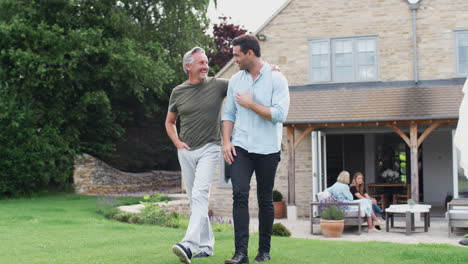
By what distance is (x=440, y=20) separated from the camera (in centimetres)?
1633

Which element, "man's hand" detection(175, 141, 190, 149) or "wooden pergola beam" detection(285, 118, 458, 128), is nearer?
"man's hand" detection(175, 141, 190, 149)

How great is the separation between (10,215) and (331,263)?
887 centimetres

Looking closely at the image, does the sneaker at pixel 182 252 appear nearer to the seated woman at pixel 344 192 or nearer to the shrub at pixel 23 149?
the seated woman at pixel 344 192

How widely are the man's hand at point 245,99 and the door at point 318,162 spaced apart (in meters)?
10.6

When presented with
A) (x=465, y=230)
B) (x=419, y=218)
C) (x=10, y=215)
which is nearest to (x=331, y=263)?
(x=465, y=230)

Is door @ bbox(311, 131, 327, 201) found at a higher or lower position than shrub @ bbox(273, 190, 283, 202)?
higher

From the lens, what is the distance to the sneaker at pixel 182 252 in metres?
5.12

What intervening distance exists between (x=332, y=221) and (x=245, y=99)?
7235mm

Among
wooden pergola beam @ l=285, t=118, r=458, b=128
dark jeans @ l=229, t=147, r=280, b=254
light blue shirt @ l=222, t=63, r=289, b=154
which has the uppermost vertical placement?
wooden pergola beam @ l=285, t=118, r=458, b=128

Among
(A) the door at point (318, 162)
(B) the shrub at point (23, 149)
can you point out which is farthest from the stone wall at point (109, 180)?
(A) the door at point (318, 162)

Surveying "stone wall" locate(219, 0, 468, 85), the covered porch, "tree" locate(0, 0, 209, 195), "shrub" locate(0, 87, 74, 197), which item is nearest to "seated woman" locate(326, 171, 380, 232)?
the covered porch

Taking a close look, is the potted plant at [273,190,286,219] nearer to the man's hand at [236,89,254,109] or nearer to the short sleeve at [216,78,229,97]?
the short sleeve at [216,78,229,97]

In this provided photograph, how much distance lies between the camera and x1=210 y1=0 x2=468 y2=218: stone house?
15.7 m

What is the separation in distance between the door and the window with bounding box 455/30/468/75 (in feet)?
13.0
